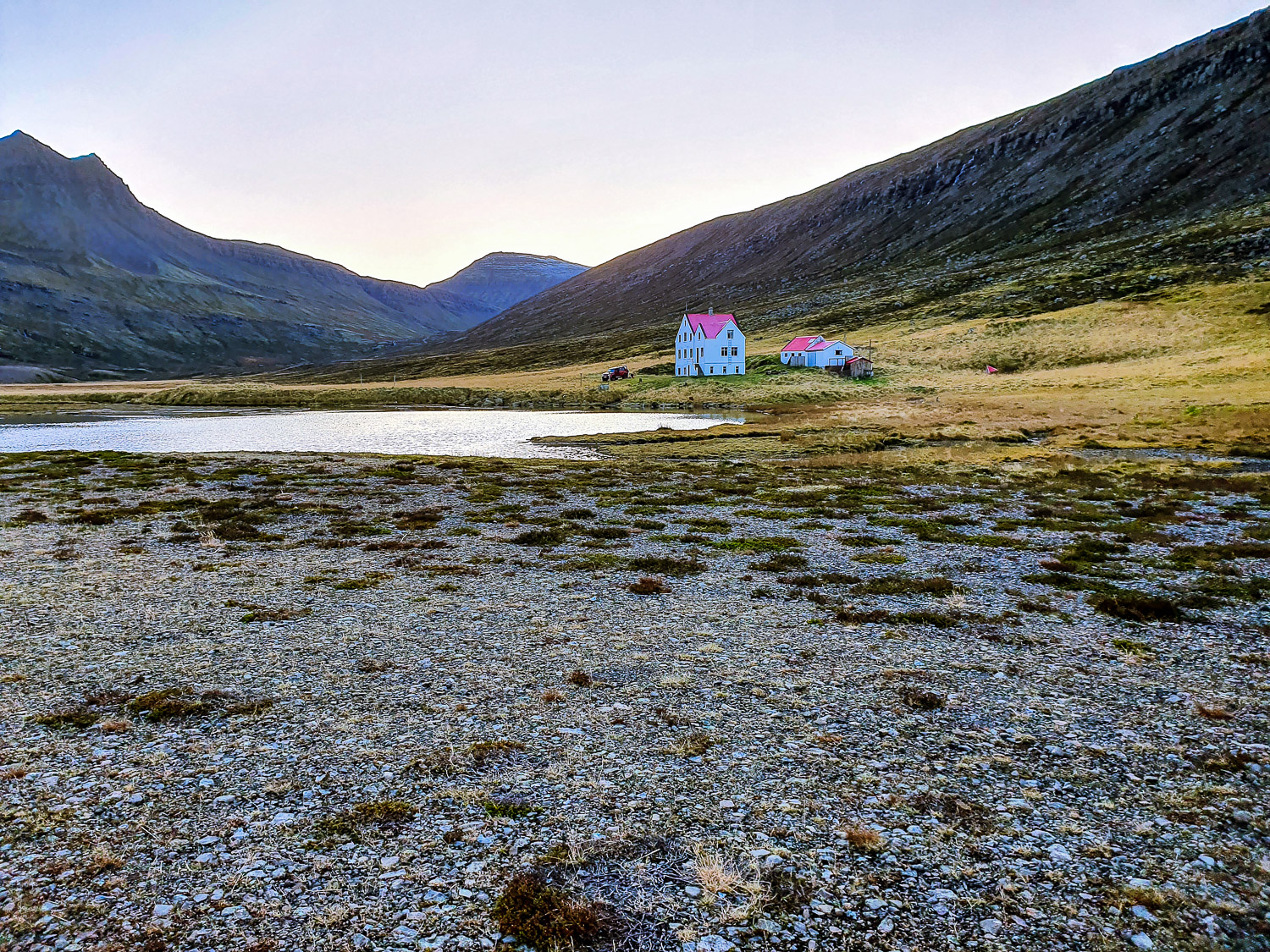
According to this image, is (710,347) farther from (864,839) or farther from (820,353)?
(864,839)

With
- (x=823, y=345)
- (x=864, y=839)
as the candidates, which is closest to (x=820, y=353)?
(x=823, y=345)

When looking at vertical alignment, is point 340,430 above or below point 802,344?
below

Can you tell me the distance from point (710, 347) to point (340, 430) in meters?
67.9

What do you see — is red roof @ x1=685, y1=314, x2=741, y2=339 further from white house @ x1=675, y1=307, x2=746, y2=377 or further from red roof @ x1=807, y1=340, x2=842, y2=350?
red roof @ x1=807, y1=340, x2=842, y2=350

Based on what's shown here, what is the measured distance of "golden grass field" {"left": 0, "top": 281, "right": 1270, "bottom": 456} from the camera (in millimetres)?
61062

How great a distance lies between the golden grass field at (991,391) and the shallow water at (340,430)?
9.76m

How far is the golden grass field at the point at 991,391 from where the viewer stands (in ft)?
200

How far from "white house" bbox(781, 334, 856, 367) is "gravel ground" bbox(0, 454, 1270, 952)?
98442 millimetres

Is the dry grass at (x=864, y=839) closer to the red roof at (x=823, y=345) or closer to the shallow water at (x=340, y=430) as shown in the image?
the shallow water at (x=340, y=430)

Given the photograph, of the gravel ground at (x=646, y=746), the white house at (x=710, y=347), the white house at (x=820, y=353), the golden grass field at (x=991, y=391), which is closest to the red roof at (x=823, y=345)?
the white house at (x=820, y=353)

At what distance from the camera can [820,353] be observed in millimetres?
122562

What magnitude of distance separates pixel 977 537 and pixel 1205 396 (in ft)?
202

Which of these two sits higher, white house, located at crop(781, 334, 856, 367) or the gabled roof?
the gabled roof

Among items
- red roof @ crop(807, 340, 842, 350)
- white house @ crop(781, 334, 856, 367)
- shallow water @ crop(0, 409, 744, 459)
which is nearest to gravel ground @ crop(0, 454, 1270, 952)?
shallow water @ crop(0, 409, 744, 459)
